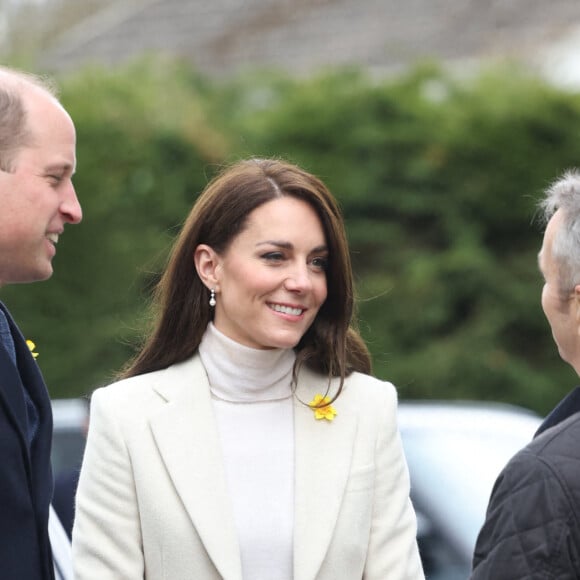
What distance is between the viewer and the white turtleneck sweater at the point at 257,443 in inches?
132

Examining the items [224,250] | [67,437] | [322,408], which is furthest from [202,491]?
[67,437]

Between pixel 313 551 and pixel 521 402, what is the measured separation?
643 cm

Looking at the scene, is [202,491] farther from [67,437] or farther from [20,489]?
[67,437]

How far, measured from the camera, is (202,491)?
11.0 feet

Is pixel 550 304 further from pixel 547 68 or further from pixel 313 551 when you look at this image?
pixel 547 68

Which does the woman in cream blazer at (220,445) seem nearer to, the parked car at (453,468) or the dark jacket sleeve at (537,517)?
the dark jacket sleeve at (537,517)

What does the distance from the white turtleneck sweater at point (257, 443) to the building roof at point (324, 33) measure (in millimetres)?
9640

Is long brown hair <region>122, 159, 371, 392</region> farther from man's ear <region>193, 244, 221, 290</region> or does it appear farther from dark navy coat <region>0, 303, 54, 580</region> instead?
dark navy coat <region>0, 303, 54, 580</region>

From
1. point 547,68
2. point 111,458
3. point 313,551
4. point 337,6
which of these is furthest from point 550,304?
point 337,6

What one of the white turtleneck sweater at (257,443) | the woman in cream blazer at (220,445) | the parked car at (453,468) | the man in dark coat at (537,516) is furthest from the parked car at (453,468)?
the man in dark coat at (537,516)

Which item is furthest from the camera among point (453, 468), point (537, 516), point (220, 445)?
point (453, 468)

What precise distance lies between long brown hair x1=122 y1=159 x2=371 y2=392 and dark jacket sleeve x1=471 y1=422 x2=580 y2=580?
1.09 m

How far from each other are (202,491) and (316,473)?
12.3 inches

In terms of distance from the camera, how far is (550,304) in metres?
2.94
